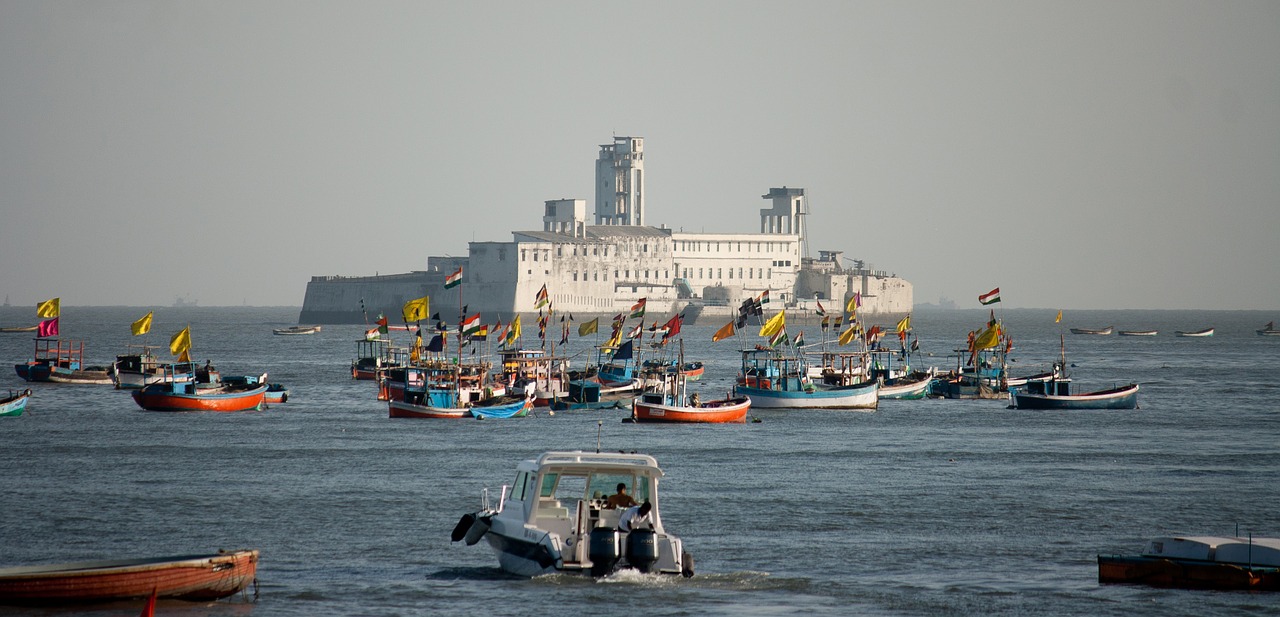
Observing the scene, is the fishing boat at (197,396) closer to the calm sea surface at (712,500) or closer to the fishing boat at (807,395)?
the calm sea surface at (712,500)

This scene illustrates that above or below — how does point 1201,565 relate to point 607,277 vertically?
below

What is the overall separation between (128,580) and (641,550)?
7.22 metres

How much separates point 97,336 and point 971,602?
147 metres

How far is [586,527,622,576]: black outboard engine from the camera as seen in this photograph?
2294 centimetres

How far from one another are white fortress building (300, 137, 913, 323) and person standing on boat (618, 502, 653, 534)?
469 ft

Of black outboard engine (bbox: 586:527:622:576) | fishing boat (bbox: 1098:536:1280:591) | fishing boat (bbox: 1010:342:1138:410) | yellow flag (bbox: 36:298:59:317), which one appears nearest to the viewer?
black outboard engine (bbox: 586:527:622:576)

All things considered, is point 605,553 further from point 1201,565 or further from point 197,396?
point 197,396

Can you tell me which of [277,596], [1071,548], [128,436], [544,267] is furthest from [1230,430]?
[544,267]

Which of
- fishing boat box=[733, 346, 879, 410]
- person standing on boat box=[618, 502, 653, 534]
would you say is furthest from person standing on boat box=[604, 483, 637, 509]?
fishing boat box=[733, 346, 879, 410]

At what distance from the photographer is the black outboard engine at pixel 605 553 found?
75.3 feet

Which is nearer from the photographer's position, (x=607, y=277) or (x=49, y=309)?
(x=49, y=309)

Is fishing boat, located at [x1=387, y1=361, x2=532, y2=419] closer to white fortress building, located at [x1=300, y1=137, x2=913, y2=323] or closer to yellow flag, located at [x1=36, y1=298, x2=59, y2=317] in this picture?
yellow flag, located at [x1=36, y1=298, x2=59, y2=317]

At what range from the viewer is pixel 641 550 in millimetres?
22938

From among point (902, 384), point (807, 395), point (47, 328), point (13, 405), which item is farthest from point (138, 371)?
point (902, 384)
